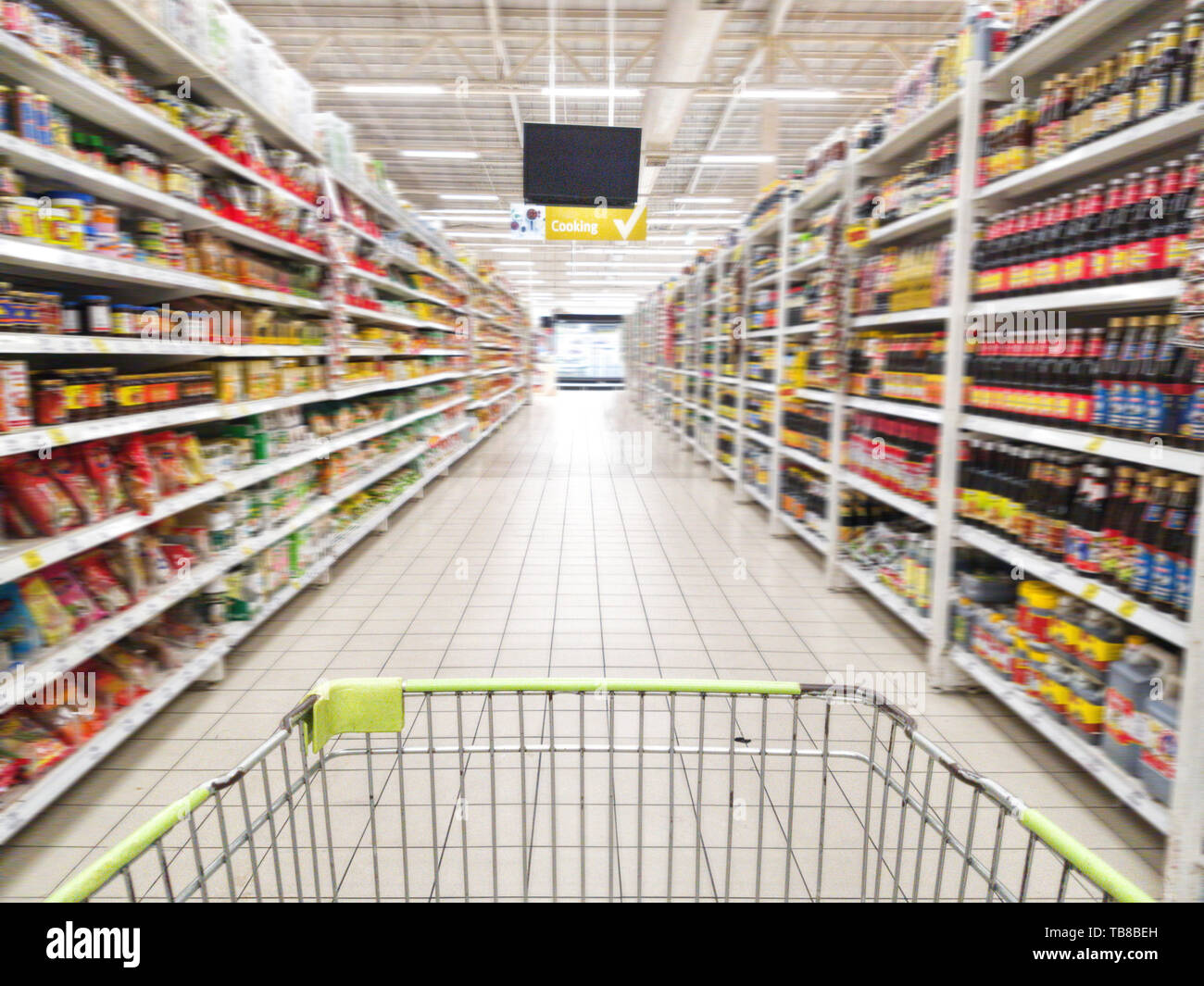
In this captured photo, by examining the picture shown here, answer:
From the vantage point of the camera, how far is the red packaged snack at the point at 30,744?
89.8 inches

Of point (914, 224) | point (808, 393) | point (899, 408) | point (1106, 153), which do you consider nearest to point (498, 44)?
point (808, 393)

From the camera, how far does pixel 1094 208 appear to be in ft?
8.34

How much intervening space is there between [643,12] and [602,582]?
752 centimetres

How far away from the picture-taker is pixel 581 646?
3938mm

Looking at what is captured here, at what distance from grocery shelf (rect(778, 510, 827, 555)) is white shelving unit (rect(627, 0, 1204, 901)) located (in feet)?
0.12

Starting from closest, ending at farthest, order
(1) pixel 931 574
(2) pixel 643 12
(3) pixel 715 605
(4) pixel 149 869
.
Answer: (4) pixel 149 869 → (1) pixel 931 574 → (3) pixel 715 605 → (2) pixel 643 12

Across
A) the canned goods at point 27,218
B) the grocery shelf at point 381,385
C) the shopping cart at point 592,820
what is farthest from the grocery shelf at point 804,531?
the canned goods at point 27,218

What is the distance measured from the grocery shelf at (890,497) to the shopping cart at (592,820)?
1096mm

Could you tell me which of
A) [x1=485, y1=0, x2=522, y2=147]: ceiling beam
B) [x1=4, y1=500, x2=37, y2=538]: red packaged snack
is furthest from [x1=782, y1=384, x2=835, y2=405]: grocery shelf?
[x1=485, y1=0, x2=522, y2=147]: ceiling beam

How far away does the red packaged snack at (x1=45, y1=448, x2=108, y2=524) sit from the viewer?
101 inches

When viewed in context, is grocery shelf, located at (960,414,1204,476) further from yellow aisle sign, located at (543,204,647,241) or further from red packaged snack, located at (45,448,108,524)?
yellow aisle sign, located at (543,204,647,241)

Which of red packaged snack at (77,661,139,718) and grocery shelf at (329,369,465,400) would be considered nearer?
red packaged snack at (77,661,139,718)
